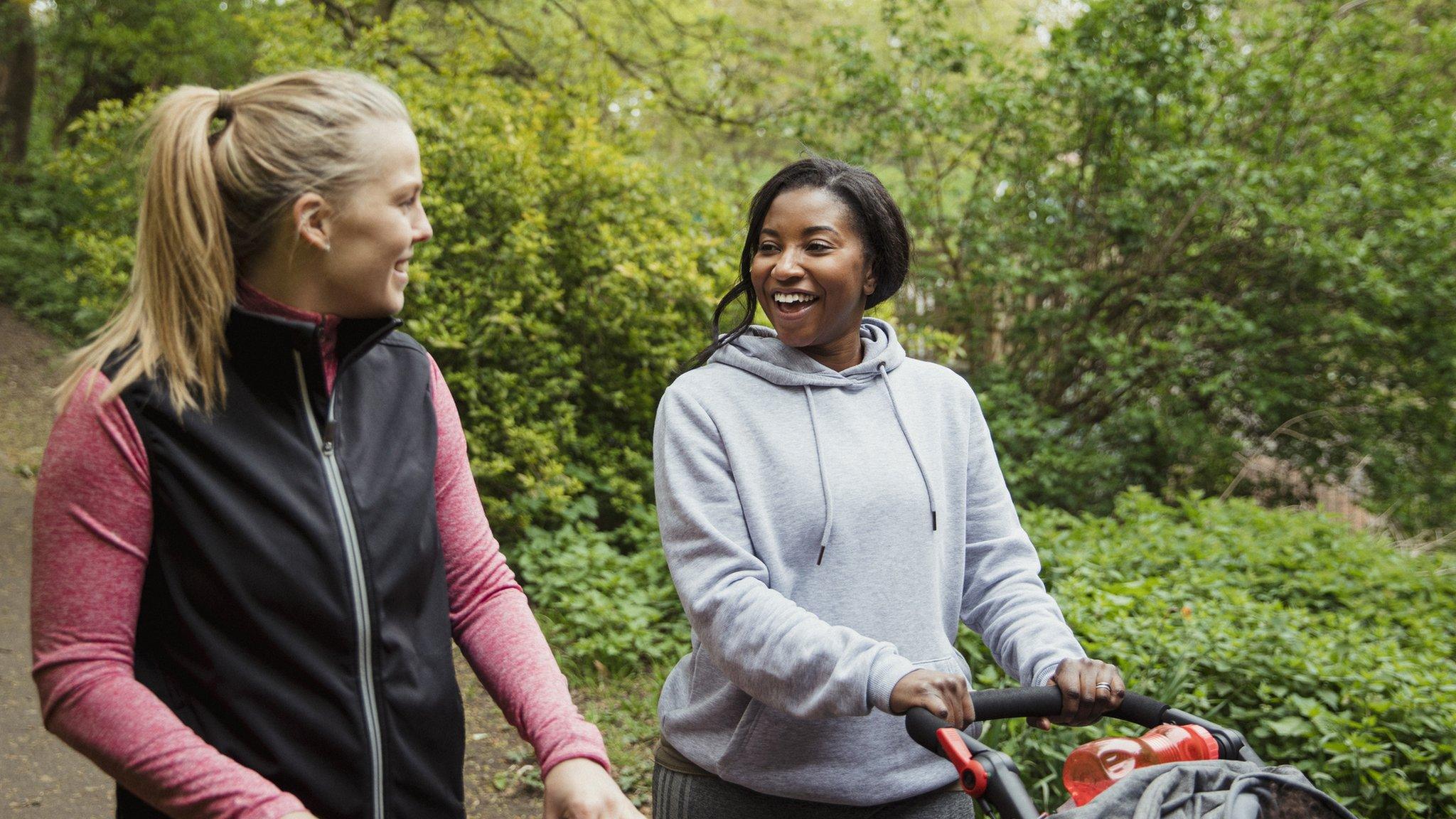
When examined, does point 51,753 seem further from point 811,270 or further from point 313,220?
point 811,270

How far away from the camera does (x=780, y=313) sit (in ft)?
6.88

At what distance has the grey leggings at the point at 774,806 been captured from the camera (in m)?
1.91

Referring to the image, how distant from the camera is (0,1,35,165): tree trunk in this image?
14609 millimetres

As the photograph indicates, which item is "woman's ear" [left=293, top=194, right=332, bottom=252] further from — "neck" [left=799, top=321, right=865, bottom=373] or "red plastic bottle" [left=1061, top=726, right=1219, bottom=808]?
"red plastic bottle" [left=1061, top=726, right=1219, bottom=808]

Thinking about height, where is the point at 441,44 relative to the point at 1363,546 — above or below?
above

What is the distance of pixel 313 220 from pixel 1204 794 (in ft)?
4.64

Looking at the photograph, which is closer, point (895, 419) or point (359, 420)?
point (359, 420)

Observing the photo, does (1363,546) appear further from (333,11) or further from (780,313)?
(333,11)

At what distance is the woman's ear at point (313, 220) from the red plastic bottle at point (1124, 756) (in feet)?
4.44

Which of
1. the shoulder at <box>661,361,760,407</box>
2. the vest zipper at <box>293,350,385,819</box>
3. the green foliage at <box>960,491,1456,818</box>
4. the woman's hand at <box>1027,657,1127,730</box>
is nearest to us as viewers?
the vest zipper at <box>293,350,385,819</box>

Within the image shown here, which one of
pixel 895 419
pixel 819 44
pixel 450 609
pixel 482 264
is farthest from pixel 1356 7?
pixel 450 609

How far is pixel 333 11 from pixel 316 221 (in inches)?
347

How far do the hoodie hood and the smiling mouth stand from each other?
65 millimetres

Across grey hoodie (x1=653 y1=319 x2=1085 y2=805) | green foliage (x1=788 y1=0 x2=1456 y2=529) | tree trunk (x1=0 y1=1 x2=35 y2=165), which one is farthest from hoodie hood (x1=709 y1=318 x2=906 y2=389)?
tree trunk (x1=0 y1=1 x2=35 y2=165)
